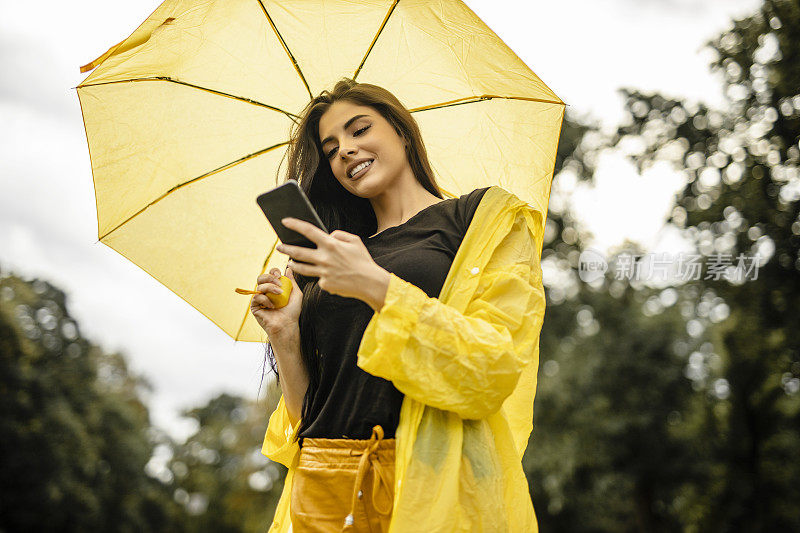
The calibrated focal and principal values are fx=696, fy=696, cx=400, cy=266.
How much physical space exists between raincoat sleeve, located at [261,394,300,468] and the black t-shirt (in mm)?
160

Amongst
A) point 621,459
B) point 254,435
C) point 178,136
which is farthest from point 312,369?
point 254,435

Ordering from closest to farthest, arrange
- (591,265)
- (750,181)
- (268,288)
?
1. (268,288)
2. (750,181)
3. (591,265)

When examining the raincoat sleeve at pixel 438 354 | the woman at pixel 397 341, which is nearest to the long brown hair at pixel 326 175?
the woman at pixel 397 341

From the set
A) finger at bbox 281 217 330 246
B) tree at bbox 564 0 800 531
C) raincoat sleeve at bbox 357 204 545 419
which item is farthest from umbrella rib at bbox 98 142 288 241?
tree at bbox 564 0 800 531

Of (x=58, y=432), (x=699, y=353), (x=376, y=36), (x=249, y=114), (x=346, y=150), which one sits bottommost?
(x=58, y=432)

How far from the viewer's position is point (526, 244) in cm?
214

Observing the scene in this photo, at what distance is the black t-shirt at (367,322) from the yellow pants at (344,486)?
0.04m

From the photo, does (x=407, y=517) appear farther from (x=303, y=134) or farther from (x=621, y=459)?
(x=621, y=459)

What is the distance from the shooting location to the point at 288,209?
192cm

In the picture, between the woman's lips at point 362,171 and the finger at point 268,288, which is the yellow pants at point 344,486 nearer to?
the finger at point 268,288

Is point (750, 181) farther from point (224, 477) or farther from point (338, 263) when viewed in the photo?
point (224, 477)

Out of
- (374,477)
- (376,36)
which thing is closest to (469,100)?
(376,36)

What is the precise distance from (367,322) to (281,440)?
675 mm

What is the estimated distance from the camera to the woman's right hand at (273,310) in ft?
8.00
